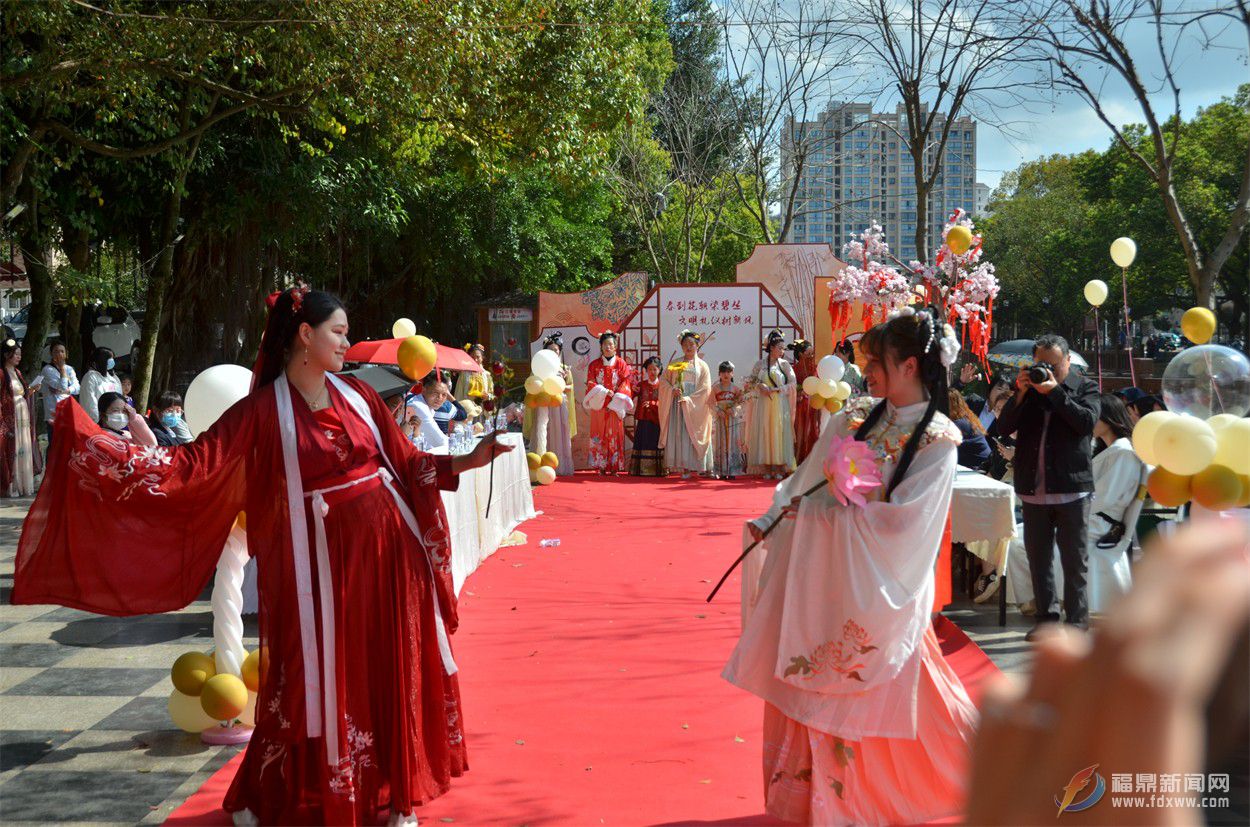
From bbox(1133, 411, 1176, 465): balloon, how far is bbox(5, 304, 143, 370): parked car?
594 inches

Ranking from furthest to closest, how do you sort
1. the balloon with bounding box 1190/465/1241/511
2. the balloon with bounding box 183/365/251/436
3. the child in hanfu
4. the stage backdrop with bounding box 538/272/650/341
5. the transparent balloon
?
the stage backdrop with bounding box 538/272/650/341, the child in hanfu, the balloon with bounding box 183/365/251/436, the transparent balloon, the balloon with bounding box 1190/465/1241/511

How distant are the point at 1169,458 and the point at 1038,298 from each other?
3479 cm

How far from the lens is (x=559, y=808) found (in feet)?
11.4

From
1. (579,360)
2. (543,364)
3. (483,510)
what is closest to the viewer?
(543,364)

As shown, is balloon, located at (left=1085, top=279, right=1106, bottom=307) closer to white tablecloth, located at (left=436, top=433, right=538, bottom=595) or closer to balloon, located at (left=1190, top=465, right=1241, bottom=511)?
white tablecloth, located at (left=436, top=433, right=538, bottom=595)

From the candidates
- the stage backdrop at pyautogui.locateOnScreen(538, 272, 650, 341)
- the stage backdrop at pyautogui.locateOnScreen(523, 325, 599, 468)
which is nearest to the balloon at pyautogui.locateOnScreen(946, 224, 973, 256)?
the stage backdrop at pyautogui.locateOnScreen(523, 325, 599, 468)

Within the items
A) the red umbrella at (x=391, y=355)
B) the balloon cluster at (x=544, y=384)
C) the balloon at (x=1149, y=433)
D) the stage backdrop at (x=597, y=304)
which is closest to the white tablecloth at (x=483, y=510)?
the balloon cluster at (x=544, y=384)

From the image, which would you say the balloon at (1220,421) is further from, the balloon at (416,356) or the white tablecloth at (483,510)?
the white tablecloth at (483,510)

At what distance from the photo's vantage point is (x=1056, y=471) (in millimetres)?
5402

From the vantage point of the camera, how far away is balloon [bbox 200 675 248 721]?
4.05 meters

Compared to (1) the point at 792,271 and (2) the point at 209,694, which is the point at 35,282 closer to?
(2) the point at 209,694

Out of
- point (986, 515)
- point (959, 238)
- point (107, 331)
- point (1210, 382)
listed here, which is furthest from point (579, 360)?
point (1210, 382)

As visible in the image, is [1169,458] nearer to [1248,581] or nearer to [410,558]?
[410,558]

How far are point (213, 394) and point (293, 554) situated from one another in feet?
5.94
